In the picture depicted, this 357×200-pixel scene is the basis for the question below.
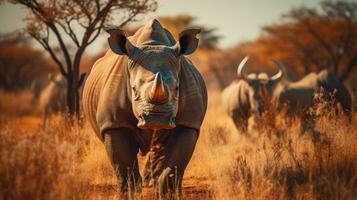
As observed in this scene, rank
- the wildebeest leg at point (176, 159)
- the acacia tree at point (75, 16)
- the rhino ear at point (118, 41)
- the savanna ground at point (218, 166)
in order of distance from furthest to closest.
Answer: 1. the acacia tree at point (75, 16)
2. the rhino ear at point (118, 41)
3. the wildebeest leg at point (176, 159)
4. the savanna ground at point (218, 166)

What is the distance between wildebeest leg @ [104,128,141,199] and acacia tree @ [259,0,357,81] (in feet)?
51.6

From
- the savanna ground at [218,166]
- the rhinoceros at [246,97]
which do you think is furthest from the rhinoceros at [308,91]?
the savanna ground at [218,166]

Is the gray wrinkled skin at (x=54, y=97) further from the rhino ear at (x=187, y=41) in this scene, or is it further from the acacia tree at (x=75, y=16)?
the rhino ear at (x=187, y=41)

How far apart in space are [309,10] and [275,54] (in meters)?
3.16

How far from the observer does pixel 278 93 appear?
542 inches

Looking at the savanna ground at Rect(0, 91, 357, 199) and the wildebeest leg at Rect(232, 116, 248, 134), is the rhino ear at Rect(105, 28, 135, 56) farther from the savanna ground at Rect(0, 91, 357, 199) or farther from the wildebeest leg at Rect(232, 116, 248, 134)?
the wildebeest leg at Rect(232, 116, 248, 134)

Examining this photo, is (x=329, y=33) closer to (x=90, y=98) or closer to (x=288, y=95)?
(x=288, y=95)

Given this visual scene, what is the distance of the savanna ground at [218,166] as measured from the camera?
15.4 ft

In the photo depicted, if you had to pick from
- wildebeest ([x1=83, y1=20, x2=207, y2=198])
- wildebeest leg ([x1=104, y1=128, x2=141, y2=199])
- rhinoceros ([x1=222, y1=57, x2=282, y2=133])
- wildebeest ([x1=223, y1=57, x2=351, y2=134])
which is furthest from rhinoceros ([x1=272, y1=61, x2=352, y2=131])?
wildebeest leg ([x1=104, y1=128, x2=141, y2=199])

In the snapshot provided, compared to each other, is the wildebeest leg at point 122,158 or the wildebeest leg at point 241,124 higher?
the wildebeest leg at point 122,158

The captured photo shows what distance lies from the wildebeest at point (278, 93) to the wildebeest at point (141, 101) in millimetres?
6302

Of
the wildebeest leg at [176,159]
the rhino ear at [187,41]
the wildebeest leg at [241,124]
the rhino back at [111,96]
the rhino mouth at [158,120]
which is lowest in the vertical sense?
the wildebeest leg at [241,124]

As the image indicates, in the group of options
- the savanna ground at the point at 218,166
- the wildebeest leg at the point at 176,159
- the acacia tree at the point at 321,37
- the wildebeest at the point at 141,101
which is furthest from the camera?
the acacia tree at the point at 321,37

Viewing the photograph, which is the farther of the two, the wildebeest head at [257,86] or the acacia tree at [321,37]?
the acacia tree at [321,37]
